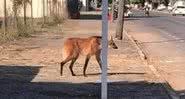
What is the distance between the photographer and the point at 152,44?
2464 cm

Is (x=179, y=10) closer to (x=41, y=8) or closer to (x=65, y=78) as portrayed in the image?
(x=41, y=8)

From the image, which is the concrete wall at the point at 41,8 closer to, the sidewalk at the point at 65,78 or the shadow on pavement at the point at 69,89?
the sidewalk at the point at 65,78

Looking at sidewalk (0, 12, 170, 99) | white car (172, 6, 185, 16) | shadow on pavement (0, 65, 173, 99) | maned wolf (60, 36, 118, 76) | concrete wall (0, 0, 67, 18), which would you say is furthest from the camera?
white car (172, 6, 185, 16)

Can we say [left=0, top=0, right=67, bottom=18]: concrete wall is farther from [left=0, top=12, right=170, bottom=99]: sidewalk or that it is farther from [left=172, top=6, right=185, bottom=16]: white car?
[left=172, top=6, right=185, bottom=16]: white car

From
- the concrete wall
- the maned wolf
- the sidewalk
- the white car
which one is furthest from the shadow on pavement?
the white car

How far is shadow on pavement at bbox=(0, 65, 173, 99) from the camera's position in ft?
33.6

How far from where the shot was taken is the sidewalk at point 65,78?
415 inches

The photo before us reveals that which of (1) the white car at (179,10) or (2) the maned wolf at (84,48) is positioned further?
(1) the white car at (179,10)

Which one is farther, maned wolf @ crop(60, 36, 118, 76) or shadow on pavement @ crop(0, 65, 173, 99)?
maned wolf @ crop(60, 36, 118, 76)

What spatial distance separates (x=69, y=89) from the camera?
11070mm

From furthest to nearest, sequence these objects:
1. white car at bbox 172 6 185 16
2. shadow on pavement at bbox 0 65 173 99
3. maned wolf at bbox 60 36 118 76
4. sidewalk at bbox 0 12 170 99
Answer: white car at bbox 172 6 185 16
maned wolf at bbox 60 36 118 76
sidewalk at bbox 0 12 170 99
shadow on pavement at bbox 0 65 173 99

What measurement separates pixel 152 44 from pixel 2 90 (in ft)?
48.3

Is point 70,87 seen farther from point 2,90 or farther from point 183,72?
point 183,72

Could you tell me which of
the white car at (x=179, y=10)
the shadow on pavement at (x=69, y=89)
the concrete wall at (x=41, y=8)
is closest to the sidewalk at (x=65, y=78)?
the shadow on pavement at (x=69, y=89)
